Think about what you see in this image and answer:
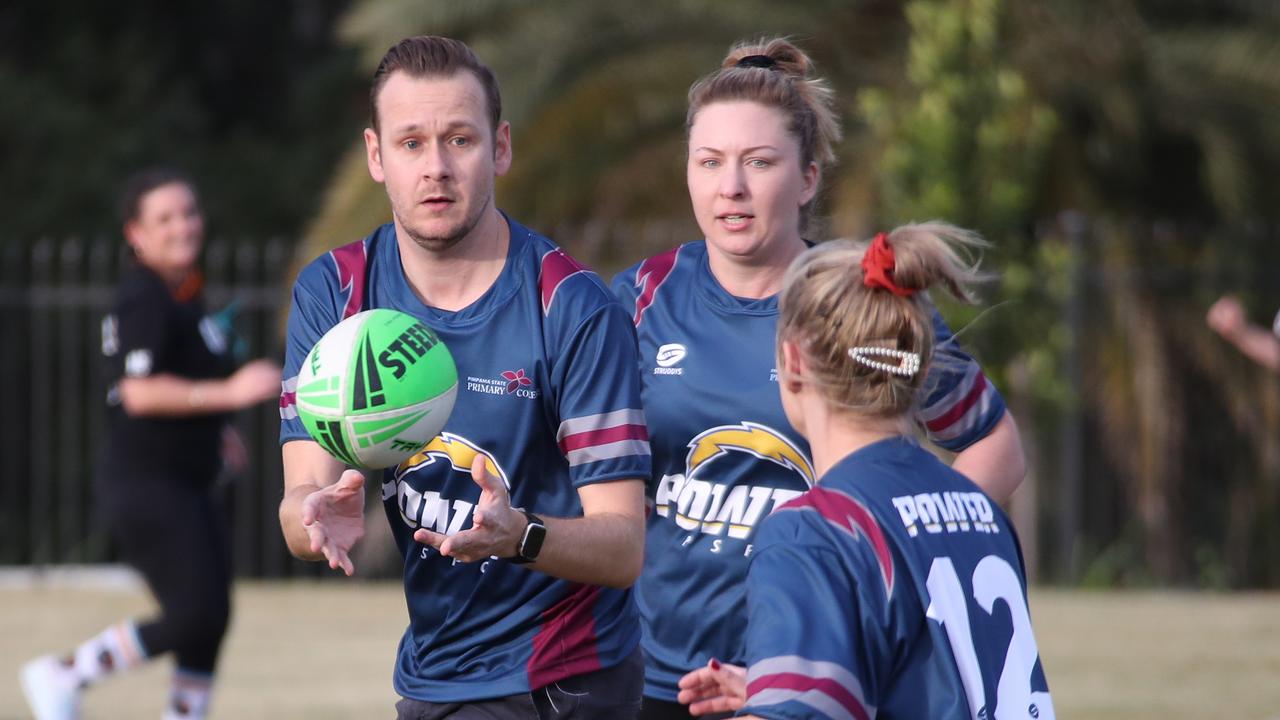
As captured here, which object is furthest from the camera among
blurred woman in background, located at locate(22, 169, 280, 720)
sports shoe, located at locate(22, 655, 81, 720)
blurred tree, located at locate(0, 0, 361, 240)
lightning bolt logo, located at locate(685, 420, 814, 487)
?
blurred tree, located at locate(0, 0, 361, 240)

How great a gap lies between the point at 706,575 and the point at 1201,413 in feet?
38.4

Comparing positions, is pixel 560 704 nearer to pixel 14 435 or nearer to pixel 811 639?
pixel 811 639

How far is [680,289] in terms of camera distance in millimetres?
4977

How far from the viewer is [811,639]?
9.49 feet

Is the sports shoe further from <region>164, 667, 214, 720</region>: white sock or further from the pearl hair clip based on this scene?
the pearl hair clip

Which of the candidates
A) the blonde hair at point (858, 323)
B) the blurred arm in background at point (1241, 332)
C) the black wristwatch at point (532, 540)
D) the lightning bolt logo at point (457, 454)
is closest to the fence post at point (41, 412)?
the blurred arm in background at point (1241, 332)

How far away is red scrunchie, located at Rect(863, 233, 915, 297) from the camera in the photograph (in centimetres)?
315

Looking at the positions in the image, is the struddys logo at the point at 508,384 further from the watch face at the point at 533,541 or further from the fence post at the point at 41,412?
the fence post at the point at 41,412

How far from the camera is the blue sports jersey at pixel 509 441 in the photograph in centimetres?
390

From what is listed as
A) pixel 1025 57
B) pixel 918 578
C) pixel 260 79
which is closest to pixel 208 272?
pixel 260 79

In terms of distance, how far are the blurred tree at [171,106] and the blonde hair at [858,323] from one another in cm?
1775

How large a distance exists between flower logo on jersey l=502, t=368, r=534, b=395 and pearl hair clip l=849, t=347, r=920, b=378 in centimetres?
104

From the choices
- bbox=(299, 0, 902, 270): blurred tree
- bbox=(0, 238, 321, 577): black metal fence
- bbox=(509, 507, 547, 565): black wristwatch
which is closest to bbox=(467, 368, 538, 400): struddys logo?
bbox=(509, 507, 547, 565): black wristwatch

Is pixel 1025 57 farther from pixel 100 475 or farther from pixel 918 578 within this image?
pixel 918 578
